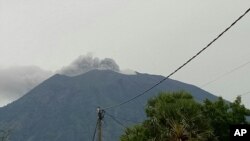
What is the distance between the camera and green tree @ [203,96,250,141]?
68000 millimetres

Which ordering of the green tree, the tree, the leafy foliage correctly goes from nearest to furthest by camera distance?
the tree < the leafy foliage < the green tree

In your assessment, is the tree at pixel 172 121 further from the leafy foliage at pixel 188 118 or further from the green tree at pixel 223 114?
the green tree at pixel 223 114

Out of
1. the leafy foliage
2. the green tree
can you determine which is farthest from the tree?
the green tree

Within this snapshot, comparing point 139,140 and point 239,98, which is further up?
point 239,98

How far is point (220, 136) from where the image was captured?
220ft

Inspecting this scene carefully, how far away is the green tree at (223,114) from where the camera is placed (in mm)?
68000

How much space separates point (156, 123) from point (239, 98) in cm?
1427

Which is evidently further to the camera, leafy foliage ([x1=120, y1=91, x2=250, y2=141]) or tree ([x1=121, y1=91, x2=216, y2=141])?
leafy foliage ([x1=120, y1=91, x2=250, y2=141])

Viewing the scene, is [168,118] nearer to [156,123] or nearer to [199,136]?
[156,123]

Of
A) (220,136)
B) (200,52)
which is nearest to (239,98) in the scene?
(220,136)

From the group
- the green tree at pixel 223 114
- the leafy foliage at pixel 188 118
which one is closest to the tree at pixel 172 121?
the leafy foliage at pixel 188 118

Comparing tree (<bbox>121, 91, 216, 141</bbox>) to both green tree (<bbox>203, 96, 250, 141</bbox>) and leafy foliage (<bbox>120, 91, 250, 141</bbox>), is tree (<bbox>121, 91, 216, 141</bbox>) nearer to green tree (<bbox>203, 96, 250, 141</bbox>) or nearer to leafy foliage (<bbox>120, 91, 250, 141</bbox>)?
leafy foliage (<bbox>120, 91, 250, 141</bbox>)

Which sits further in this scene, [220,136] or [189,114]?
[220,136]

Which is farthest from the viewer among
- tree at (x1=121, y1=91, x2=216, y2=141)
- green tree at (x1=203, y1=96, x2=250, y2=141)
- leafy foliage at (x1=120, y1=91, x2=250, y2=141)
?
green tree at (x1=203, y1=96, x2=250, y2=141)
